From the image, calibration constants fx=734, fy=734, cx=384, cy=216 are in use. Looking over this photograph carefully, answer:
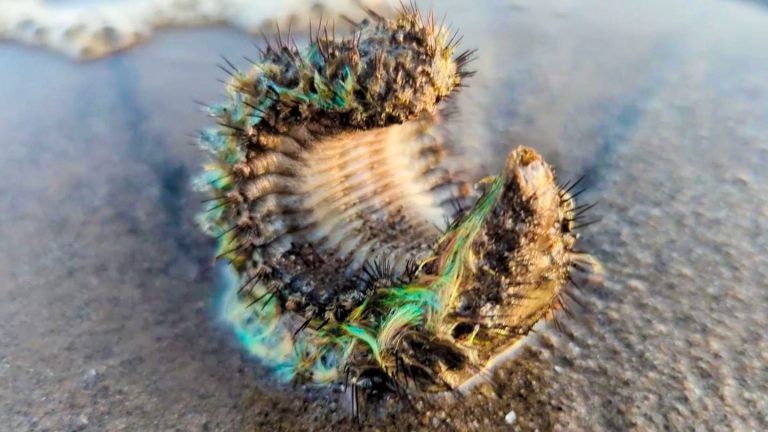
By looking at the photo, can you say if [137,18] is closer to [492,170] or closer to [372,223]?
[492,170]

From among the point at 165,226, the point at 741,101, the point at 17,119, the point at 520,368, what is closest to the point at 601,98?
the point at 741,101

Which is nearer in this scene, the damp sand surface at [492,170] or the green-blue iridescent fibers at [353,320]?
the green-blue iridescent fibers at [353,320]

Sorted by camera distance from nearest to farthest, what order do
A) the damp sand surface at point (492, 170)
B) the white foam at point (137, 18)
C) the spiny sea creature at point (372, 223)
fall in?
the spiny sea creature at point (372, 223) → the damp sand surface at point (492, 170) → the white foam at point (137, 18)

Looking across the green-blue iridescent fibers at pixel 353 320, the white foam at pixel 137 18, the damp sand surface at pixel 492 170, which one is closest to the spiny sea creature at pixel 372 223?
the green-blue iridescent fibers at pixel 353 320

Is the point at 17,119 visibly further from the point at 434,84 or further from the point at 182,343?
the point at 434,84

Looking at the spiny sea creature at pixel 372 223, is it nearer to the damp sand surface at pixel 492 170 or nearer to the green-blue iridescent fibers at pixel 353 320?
the green-blue iridescent fibers at pixel 353 320

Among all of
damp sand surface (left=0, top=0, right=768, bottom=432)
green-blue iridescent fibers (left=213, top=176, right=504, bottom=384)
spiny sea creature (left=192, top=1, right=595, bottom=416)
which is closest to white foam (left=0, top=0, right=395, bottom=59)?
damp sand surface (left=0, top=0, right=768, bottom=432)

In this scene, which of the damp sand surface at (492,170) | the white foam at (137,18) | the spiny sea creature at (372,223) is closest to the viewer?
the spiny sea creature at (372,223)
